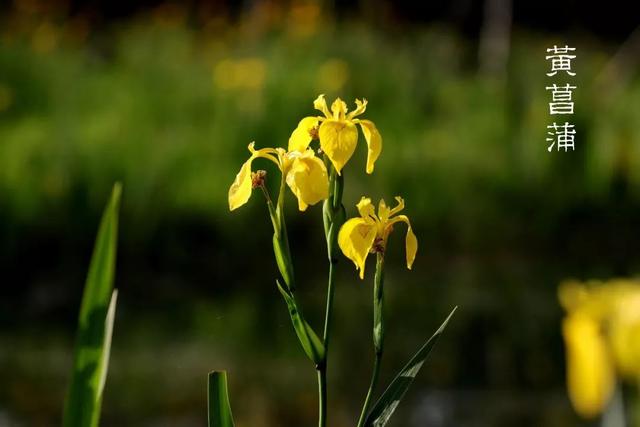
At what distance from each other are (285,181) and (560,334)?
10.6 ft

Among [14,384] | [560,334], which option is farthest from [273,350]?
[560,334]

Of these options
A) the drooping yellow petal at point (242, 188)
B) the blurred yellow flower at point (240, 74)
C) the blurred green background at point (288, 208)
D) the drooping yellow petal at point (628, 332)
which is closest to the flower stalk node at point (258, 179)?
the drooping yellow petal at point (242, 188)

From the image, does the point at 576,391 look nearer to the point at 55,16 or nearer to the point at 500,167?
the point at 500,167

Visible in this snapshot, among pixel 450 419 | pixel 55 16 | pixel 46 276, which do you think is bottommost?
pixel 450 419

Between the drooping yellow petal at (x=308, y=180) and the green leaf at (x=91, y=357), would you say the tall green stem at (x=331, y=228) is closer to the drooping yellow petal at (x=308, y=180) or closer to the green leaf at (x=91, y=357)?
the drooping yellow petal at (x=308, y=180)

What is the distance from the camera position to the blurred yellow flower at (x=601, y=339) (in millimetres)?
1187

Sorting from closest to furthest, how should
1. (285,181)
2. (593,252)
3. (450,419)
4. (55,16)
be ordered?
(285,181) < (450,419) < (593,252) < (55,16)

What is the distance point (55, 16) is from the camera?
7340 millimetres

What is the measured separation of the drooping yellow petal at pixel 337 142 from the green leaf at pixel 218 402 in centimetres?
16

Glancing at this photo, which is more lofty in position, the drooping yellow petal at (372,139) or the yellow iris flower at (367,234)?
the drooping yellow petal at (372,139)

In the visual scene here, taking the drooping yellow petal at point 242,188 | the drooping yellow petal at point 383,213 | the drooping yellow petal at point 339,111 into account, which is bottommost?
the drooping yellow petal at point 383,213

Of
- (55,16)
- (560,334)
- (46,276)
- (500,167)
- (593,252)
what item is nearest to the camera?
(560,334)

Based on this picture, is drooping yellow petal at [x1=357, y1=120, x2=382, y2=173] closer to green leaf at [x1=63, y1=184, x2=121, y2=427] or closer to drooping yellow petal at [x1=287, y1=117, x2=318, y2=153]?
drooping yellow petal at [x1=287, y1=117, x2=318, y2=153]

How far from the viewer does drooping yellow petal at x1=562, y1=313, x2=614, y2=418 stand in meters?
1.31
